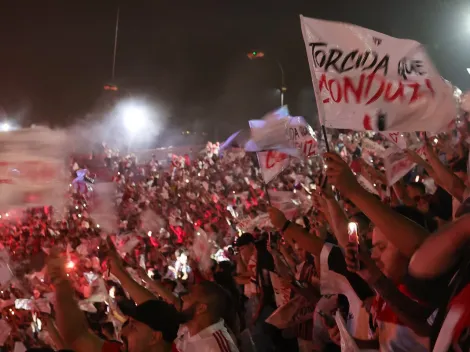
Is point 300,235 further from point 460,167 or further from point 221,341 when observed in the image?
point 460,167

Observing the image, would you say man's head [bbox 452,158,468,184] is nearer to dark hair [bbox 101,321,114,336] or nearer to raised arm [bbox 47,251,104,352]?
raised arm [bbox 47,251,104,352]

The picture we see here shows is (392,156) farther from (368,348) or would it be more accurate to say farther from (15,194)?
(15,194)

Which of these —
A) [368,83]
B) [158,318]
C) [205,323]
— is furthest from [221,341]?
[368,83]

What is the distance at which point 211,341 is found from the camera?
11.1ft

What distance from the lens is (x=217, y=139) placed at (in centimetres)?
3775

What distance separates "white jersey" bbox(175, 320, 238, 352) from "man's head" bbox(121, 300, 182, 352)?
6.6 inches

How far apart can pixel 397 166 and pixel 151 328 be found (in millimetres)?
3408

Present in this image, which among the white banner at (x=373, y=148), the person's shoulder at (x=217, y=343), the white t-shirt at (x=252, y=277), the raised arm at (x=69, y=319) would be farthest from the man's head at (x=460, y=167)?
the white banner at (x=373, y=148)

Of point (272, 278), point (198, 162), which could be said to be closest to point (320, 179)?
point (272, 278)

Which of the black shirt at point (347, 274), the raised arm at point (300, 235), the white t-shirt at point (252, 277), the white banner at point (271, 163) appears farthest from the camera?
the white banner at point (271, 163)

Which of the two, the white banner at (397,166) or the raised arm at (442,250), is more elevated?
the white banner at (397,166)

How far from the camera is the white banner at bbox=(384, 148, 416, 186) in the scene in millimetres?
5488

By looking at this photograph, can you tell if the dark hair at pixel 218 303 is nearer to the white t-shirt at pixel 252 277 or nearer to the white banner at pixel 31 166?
the white t-shirt at pixel 252 277

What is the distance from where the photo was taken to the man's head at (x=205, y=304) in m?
3.48
